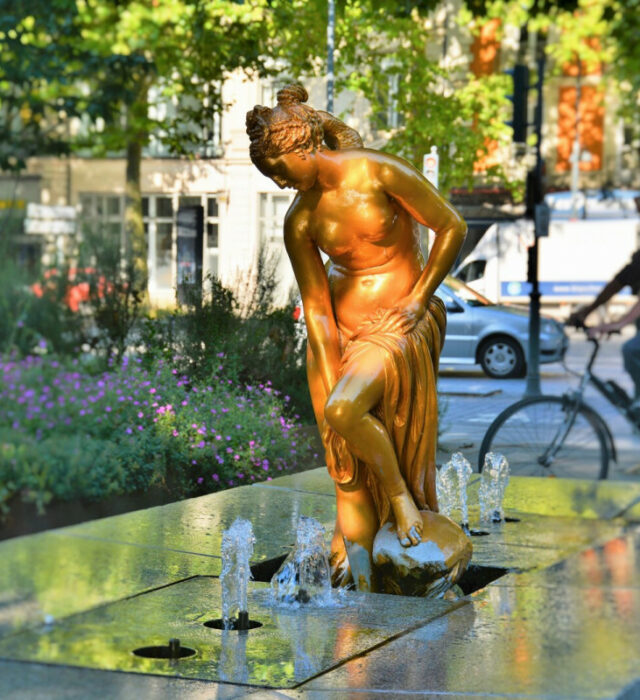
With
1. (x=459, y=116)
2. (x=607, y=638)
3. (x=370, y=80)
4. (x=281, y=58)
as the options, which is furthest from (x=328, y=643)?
(x=459, y=116)

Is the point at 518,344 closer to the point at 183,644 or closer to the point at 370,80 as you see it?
the point at 370,80

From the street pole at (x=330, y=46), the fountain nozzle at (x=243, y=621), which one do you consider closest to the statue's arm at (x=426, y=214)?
the fountain nozzle at (x=243, y=621)

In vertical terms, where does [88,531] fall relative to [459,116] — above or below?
below

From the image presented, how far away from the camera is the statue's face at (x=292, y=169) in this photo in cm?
455

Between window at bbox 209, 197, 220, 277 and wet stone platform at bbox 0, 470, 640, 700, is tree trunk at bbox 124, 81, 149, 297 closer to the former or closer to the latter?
wet stone platform at bbox 0, 470, 640, 700

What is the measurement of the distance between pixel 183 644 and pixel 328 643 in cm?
44

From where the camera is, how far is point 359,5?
398 inches

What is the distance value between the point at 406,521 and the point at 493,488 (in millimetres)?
1952

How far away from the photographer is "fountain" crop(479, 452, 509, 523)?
6.37 m

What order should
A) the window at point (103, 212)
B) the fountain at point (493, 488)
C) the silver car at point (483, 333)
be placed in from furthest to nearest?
the silver car at point (483, 333) < the fountain at point (493, 488) < the window at point (103, 212)

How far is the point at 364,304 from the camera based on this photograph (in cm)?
483

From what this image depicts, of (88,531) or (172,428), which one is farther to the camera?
(172,428)

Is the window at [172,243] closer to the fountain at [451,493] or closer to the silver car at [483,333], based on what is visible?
the fountain at [451,493]

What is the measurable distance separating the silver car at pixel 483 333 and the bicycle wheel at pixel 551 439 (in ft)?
9.50
